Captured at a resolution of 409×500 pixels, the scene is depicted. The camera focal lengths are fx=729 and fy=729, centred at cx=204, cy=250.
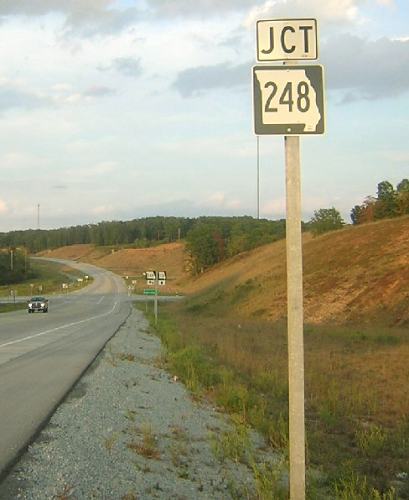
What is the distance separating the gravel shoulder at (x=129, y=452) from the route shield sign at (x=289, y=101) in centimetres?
345

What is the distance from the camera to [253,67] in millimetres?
5438

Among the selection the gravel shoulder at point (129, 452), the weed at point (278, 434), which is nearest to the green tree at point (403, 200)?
the gravel shoulder at point (129, 452)

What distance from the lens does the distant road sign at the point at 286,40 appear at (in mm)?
5445

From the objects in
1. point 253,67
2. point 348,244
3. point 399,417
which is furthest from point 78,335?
point 348,244

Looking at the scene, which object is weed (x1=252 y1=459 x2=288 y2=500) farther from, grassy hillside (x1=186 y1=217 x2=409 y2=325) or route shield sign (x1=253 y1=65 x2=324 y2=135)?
grassy hillside (x1=186 y1=217 x2=409 y2=325)

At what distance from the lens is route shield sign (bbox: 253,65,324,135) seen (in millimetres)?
5363

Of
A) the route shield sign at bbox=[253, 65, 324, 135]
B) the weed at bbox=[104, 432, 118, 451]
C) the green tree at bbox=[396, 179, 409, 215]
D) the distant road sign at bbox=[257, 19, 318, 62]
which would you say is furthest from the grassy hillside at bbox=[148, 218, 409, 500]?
the green tree at bbox=[396, 179, 409, 215]

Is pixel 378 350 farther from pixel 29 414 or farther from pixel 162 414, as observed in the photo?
pixel 29 414

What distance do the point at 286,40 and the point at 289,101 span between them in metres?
0.49

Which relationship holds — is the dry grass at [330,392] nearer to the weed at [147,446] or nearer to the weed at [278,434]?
the weed at [278,434]

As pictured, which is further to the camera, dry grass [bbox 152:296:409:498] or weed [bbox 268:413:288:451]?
dry grass [bbox 152:296:409:498]

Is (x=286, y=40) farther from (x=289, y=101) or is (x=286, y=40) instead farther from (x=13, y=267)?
(x=13, y=267)

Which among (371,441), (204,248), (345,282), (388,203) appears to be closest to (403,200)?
(388,203)

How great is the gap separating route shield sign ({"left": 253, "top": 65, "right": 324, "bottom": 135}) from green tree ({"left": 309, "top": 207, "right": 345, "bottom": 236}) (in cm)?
7812
